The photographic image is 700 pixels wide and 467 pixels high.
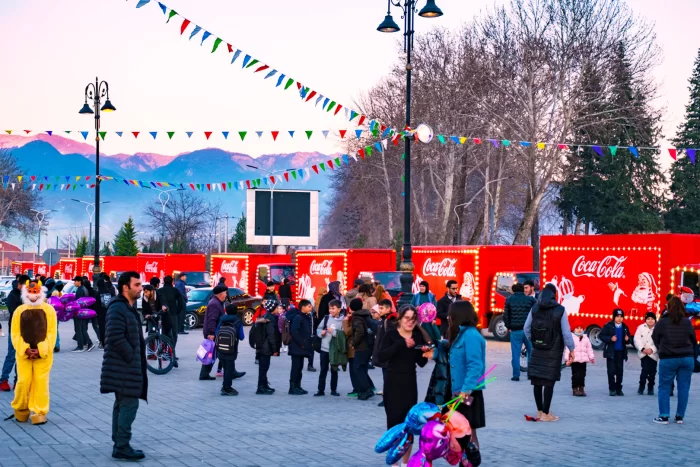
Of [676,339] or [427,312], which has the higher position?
[427,312]

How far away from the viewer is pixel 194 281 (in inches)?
1679

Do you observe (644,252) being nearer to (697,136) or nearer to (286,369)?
(286,369)

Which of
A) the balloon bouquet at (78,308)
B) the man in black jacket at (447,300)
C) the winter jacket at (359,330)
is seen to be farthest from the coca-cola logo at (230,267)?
the winter jacket at (359,330)

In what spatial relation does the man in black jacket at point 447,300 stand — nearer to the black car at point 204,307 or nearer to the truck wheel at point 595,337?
the truck wheel at point 595,337

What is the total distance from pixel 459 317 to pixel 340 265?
70.8 ft

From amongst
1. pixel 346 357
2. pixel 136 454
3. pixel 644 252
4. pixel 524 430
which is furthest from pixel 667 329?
pixel 644 252

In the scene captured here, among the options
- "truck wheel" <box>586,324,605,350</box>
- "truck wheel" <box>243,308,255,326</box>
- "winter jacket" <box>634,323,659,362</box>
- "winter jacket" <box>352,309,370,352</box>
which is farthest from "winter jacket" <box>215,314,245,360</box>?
"truck wheel" <box>243,308,255,326</box>

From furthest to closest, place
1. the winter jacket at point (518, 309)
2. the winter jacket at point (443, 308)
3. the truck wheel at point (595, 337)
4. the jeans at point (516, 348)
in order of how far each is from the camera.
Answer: the truck wheel at point (595, 337) < the winter jacket at point (443, 308) < the jeans at point (516, 348) < the winter jacket at point (518, 309)

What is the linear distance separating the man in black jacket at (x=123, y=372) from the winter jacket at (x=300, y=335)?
550cm

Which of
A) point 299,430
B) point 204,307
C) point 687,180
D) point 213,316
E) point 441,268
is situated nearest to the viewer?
point 299,430

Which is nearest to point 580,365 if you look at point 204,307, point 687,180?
point 204,307

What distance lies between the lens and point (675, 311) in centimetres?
1189

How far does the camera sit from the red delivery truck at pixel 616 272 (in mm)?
21578

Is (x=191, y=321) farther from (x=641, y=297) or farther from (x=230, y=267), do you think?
(x=641, y=297)
